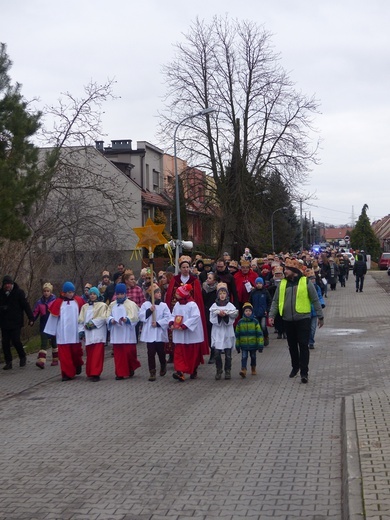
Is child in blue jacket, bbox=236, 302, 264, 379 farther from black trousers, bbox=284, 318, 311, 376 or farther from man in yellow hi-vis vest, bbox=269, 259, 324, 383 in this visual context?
black trousers, bbox=284, 318, 311, 376

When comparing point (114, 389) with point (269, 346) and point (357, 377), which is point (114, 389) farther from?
point (269, 346)

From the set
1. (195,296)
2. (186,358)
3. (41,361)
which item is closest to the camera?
(186,358)

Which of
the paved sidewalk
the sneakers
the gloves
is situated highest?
the gloves

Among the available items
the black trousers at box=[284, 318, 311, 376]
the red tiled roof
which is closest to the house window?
the red tiled roof

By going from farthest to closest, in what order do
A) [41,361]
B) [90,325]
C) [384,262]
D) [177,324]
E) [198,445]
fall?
[384,262], [41,361], [90,325], [177,324], [198,445]

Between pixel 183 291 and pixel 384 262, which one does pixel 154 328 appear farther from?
pixel 384 262

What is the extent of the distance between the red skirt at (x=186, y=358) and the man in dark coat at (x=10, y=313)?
11.1 ft

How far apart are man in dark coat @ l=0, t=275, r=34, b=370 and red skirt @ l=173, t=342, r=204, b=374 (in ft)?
11.1

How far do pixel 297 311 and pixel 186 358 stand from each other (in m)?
2.11

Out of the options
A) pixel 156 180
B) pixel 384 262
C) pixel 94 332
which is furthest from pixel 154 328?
pixel 384 262

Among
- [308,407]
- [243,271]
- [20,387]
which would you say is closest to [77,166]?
[243,271]

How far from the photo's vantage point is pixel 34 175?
15.8 meters

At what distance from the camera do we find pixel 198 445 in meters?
9.15

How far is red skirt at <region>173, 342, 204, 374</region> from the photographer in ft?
45.9
